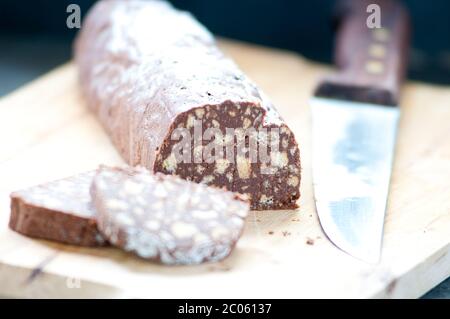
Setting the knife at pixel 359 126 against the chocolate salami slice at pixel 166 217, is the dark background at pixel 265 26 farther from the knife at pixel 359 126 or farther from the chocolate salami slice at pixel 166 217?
the chocolate salami slice at pixel 166 217

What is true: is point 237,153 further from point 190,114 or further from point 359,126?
point 359,126

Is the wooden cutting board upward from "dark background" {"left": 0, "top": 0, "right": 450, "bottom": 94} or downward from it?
downward

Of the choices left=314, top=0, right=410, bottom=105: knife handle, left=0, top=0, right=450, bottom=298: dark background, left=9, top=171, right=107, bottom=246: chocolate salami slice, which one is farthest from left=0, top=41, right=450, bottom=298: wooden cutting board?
left=0, top=0, right=450, bottom=298: dark background

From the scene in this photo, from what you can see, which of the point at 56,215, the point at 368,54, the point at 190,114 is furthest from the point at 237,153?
the point at 368,54

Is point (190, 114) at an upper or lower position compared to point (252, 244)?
upper

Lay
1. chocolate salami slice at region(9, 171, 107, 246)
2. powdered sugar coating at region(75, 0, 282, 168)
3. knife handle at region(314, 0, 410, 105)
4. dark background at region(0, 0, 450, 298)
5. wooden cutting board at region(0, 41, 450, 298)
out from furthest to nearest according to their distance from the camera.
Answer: dark background at region(0, 0, 450, 298) < knife handle at region(314, 0, 410, 105) < powdered sugar coating at region(75, 0, 282, 168) < chocolate salami slice at region(9, 171, 107, 246) < wooden cutting board at region(0, 41, 450, 298)

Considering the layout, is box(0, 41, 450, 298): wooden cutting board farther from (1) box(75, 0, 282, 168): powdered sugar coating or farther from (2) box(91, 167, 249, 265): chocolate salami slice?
(1) box(75, 0, 282, 168): powdered sugar coating
